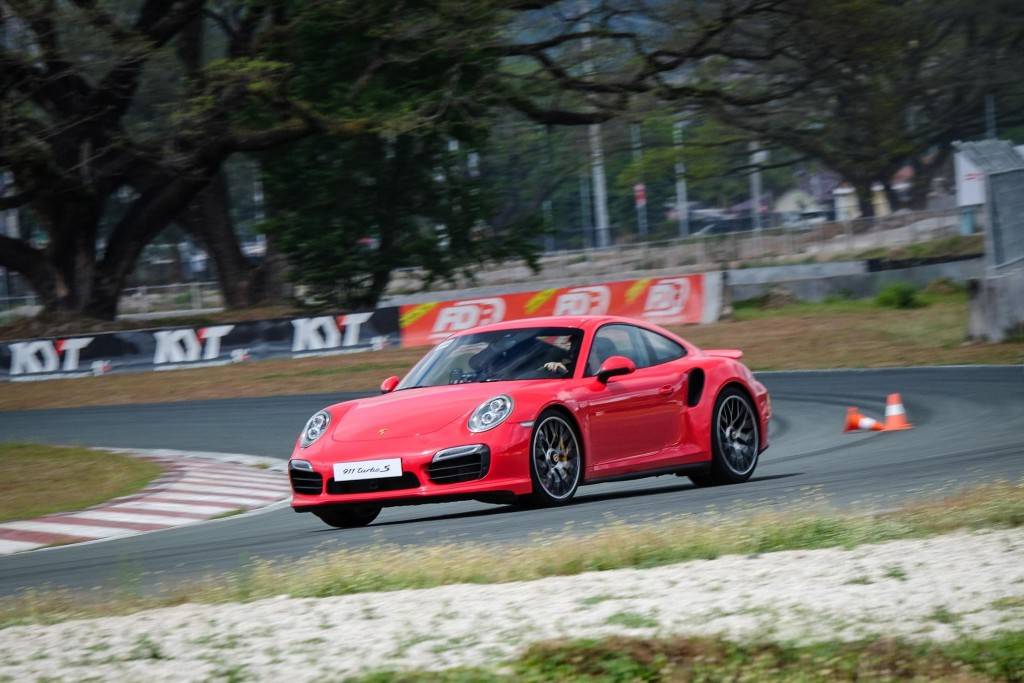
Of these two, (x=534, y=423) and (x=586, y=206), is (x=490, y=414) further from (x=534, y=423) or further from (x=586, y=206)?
(x=586, y=206)

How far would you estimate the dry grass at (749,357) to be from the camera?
81.4 ft

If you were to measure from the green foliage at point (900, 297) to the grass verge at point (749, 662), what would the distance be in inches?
1150

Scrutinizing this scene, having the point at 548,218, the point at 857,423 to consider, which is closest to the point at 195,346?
the point at 548,218

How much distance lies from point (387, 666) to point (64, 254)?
1421 inches

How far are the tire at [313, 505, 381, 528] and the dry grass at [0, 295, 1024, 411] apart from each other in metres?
14.0

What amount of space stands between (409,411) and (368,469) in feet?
1.80

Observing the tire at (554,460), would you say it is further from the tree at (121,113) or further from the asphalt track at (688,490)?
the tree at (121,113)

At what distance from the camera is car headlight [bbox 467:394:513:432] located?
9.41 meters

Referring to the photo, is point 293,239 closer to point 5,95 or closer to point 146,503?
point 5,95

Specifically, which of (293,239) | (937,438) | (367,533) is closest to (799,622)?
(367,533)

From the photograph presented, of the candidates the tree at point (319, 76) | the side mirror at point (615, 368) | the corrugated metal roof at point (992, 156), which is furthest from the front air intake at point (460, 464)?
the tree at point (319, 76)

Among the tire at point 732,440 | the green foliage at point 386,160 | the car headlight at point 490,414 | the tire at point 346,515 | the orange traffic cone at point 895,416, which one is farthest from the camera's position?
the green foliage at point 386,160

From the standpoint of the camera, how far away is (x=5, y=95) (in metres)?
31.8

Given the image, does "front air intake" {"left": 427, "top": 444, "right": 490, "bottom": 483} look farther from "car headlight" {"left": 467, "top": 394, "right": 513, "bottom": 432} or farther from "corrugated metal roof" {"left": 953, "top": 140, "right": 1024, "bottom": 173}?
"corrugated metal roof" {"left": 953, "top": 140, "right": 1024, "bottom": 173}
